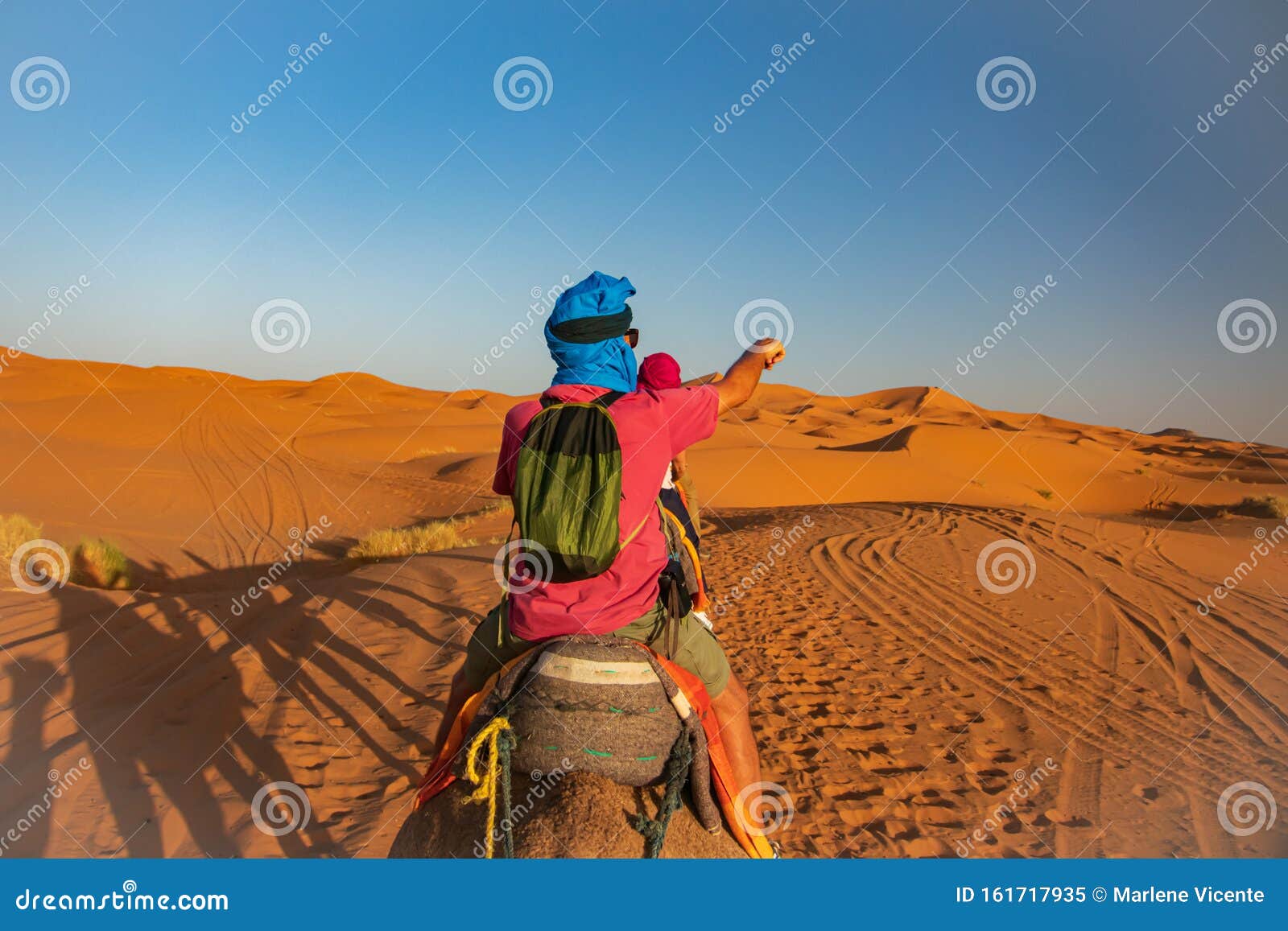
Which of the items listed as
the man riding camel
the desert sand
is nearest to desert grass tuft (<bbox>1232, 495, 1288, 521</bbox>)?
the desert sand

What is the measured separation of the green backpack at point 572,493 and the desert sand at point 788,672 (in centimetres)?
321

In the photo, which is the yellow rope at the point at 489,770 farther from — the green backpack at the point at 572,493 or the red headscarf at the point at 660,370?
the red headscarf at the point at 660,370

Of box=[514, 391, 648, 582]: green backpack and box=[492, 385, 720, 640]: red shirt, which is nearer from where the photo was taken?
box=[514, 391, 648, 582]: green backpack

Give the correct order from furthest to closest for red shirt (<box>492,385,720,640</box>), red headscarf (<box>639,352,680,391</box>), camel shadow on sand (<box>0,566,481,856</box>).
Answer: camel shadow on sand (<box>0,566,481,856</box>) < red headscarf (<box>639,352,680,391</box>) < red shirt (<box>492,385,720,640</box>)

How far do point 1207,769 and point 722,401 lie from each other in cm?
519

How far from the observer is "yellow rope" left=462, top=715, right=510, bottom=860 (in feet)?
6.71

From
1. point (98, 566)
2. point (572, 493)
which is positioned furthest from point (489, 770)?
point (98, 566)

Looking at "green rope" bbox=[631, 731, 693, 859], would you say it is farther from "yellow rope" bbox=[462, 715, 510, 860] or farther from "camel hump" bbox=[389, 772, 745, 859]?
"yellow rope" bbox=[462, 715, 510, 860]

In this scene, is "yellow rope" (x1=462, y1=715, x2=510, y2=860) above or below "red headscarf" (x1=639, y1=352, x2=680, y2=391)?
below

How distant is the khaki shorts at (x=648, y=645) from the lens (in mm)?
2414

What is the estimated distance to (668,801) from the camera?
2.13 meters

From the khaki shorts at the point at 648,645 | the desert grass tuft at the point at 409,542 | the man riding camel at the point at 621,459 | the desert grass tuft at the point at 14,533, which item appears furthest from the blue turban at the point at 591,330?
the desert grass tuft at the point at 409,542

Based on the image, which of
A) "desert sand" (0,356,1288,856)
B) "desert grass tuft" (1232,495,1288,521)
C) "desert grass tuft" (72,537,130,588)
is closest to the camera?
"desert sand" (0,356,1288,856)

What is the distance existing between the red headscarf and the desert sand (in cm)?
Result: 289
